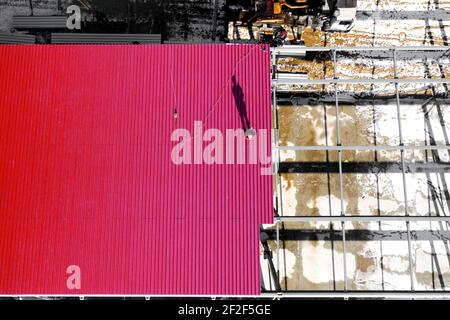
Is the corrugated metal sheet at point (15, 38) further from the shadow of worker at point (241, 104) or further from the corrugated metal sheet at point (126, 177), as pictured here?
the shadow of worker at point (241, 104)

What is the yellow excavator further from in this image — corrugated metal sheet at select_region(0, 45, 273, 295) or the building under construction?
corrugated metal sheet at select_region(0, 45, 273, 295)

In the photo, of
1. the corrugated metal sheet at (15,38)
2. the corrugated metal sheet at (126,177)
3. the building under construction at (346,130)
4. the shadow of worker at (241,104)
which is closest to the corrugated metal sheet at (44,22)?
the building under construction at (346,130)

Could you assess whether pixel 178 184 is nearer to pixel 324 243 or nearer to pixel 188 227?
pixel 188 227

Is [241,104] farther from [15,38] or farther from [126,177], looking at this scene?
[15,38]

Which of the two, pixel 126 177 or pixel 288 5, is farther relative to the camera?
pixel 288 5

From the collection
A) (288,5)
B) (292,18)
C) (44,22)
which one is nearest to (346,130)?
(292,18)
